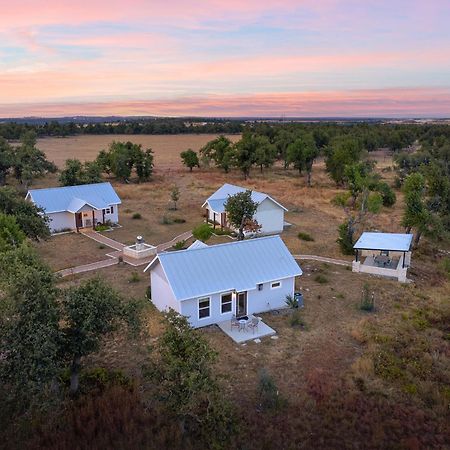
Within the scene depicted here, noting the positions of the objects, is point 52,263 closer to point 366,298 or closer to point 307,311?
point 307,311

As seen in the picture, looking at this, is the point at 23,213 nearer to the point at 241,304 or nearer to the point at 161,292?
the point at 161,292

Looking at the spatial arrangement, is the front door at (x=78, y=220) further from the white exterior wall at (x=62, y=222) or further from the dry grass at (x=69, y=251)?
the dry grass at (x=69, y=251)

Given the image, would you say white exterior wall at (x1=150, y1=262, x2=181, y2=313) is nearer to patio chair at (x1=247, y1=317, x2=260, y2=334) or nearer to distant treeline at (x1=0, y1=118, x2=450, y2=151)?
patio chair at (x1=247, y1=317, x2=260, y2=334)

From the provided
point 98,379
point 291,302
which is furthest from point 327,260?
point 98,379

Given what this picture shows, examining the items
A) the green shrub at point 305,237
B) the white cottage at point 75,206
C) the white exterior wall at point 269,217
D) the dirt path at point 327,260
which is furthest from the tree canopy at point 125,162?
the dirt path at point 327,260

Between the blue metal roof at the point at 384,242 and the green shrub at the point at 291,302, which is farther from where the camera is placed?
the blue metal roof at the point at 384,242

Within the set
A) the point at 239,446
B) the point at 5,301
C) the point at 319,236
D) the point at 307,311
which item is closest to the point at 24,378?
the point at 5,301
